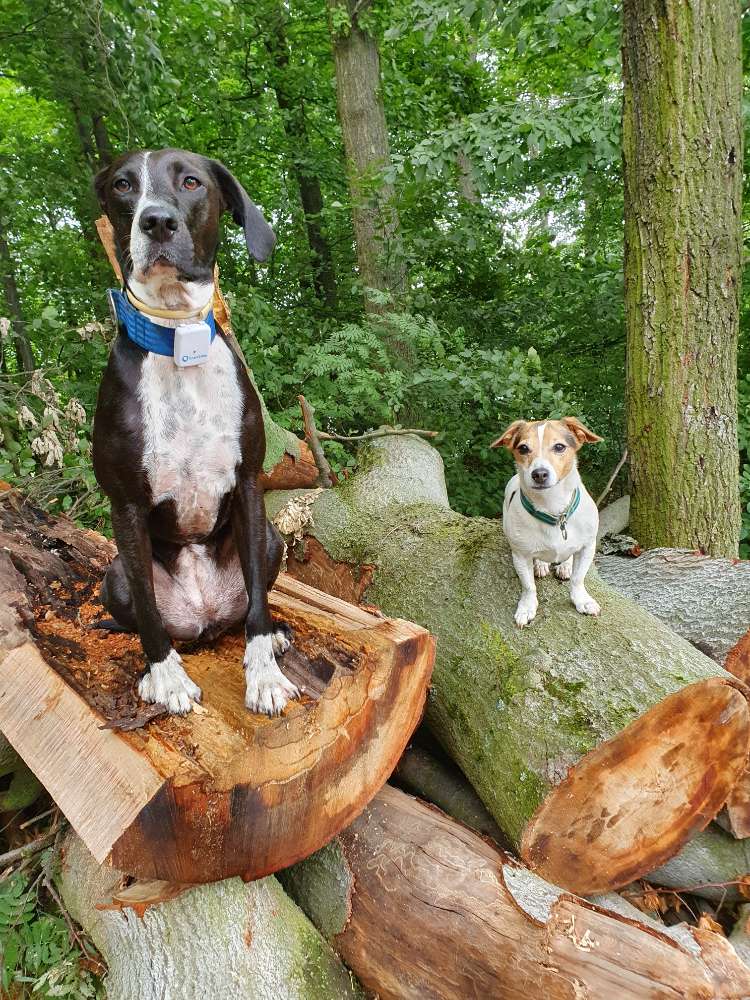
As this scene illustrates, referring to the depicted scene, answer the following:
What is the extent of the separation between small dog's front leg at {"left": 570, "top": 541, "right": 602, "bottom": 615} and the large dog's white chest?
1.45 metres

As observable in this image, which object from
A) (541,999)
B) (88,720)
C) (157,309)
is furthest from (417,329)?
(541,999)

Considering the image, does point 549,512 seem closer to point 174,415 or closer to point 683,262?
point 174,415

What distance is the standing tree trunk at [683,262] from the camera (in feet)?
10.7

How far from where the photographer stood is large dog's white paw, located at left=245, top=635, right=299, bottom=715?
1.97 m

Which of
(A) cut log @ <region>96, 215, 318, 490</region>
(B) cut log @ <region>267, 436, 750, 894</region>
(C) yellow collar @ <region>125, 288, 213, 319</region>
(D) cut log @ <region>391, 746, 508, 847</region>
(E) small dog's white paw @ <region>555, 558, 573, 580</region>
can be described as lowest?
(D) cut log @ <region>391, 746, 508, 847</region>

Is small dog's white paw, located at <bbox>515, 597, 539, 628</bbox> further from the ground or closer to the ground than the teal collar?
closer to the ground

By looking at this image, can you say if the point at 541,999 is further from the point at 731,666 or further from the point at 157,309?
the point at 157,309

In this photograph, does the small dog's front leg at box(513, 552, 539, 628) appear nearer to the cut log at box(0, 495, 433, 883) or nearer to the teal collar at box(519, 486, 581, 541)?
the teal collar at box(519, 486, 581, 541)

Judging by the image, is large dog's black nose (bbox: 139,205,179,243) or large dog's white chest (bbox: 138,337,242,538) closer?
large dog's black nose (bbox: 139,205,179,243)

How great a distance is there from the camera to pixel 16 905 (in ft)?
7.40

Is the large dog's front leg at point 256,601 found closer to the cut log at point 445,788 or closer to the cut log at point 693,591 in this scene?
the cut log at point 445,788

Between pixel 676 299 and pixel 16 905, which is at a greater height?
pixel 676 299

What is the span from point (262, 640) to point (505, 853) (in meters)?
1.08

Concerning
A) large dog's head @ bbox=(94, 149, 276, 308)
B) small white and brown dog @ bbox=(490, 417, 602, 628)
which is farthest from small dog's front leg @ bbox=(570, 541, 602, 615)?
large dog's head @ bbox=(94, 149, 276, 308)
